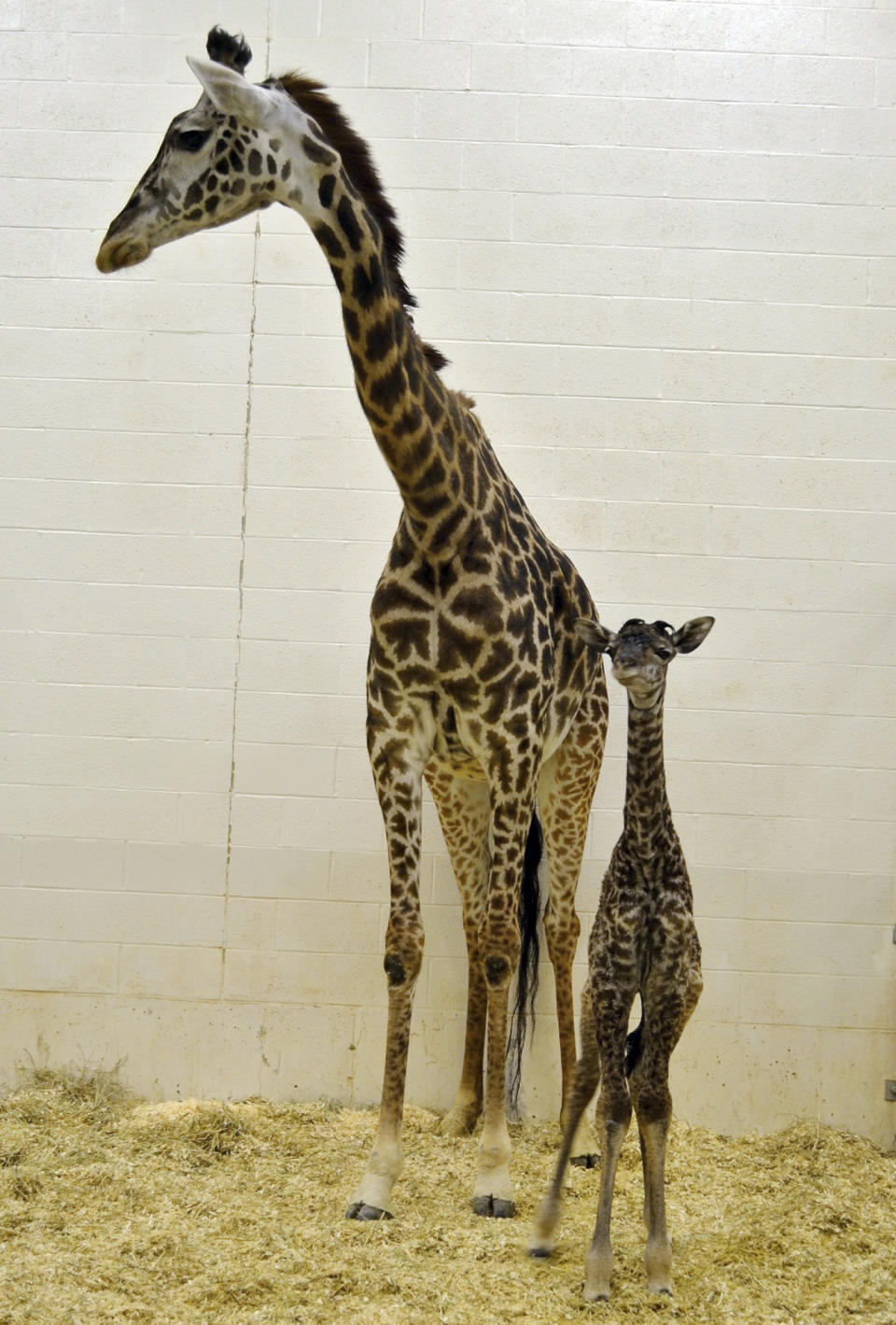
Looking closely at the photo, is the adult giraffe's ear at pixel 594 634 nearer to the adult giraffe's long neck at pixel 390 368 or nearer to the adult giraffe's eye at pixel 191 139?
the adult giraffe's long neck at pixel 390 368

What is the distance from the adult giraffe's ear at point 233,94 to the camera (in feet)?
11.0

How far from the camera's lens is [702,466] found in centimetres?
497

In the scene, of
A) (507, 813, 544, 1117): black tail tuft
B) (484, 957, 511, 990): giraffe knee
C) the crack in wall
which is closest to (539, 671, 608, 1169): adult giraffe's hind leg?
(507, 813, 544, 1117): black tail tuft

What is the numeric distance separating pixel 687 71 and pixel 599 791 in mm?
2842

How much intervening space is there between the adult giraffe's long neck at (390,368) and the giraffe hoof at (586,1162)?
209 centimetres

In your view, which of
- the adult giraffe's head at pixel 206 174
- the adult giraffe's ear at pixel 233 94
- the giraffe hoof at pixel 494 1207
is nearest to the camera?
the adult giraffe's ear at pixel 233 94

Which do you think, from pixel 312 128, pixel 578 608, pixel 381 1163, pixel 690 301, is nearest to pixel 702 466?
pixel 690 301

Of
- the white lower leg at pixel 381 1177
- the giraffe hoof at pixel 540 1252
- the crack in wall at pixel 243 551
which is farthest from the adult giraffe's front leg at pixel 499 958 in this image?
the crack in wall at pixel 243 551

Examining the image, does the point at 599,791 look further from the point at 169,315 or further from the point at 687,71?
the point at 687,71

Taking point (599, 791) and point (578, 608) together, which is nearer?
point (578, 608)

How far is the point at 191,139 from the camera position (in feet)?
11.5

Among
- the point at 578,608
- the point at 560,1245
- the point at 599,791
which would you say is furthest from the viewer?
the point at 599,791

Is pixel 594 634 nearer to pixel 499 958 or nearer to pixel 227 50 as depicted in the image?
pixel 499 958

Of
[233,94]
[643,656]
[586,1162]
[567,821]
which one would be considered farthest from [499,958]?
[233,94]
